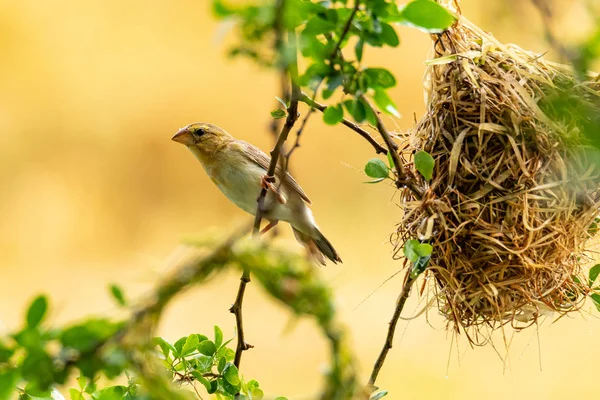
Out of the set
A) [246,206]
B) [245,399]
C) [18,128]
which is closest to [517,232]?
[245,399]

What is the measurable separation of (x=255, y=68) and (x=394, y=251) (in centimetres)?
113

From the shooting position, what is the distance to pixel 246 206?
298cm

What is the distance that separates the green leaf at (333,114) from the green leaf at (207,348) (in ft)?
2.02

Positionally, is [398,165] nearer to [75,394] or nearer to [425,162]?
[425,162]

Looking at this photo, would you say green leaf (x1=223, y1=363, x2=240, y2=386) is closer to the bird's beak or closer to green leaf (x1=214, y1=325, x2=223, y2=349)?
green leaf (x1=214, y1=325, x2=223, y2=349)

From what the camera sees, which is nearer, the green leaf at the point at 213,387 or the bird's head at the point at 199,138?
the green leaf at the point at 213,387

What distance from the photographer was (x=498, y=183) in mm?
1898

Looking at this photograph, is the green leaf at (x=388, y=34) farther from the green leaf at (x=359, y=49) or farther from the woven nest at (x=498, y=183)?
the woven nest at (x=498, y=183)

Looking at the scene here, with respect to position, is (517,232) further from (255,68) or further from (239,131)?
(239,131)

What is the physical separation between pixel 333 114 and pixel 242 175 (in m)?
1.68

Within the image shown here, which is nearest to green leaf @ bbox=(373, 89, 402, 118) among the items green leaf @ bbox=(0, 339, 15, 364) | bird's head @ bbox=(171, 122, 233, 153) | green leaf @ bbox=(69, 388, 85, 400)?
green leaf @ bbox=(0, 339, 15, 364)

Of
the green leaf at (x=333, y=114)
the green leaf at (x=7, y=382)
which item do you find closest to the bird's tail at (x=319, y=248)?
the green leaf at (x=333, y=114)

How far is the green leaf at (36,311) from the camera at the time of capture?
2.88 feet

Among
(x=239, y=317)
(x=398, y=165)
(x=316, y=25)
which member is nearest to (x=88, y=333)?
(x=316, y=25)
